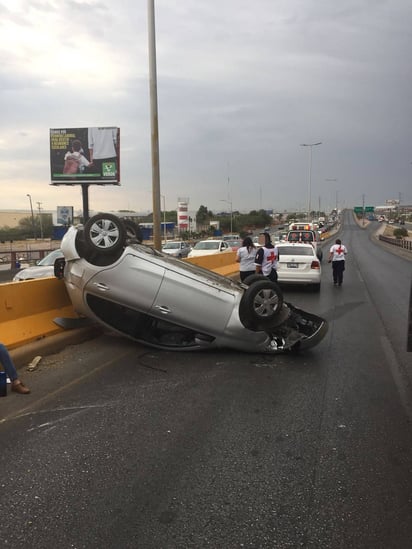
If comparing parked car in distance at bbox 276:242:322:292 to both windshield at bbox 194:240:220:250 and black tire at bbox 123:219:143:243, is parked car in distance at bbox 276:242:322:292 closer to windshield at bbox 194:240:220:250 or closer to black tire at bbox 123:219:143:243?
black tire at bbox 123:219:143:243

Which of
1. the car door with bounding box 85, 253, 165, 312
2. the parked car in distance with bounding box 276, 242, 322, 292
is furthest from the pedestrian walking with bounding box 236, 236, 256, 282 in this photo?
the parked car in distance with bounding box 276, 242, 322, 292

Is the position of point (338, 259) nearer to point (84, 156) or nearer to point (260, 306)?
point (260, 306)

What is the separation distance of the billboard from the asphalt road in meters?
38.4

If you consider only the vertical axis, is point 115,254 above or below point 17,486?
above

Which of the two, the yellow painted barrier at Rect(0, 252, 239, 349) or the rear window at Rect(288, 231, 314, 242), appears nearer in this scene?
the yellow painted barrier at Rect(0, 252, 239, 349)

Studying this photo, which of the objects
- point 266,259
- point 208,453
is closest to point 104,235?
point 208,453

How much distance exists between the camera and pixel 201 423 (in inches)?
163

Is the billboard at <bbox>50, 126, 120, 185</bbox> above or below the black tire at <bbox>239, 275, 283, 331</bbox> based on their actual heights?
above

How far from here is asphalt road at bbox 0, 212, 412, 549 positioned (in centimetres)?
266

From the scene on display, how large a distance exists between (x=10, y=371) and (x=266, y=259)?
20.7ft

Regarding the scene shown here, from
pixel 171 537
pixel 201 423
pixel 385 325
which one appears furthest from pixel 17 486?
pixel 385 325

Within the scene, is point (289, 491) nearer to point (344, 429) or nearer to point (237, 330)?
point (344, 429)

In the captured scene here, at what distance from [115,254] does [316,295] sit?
8692 mm

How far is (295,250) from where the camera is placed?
15.1 m
